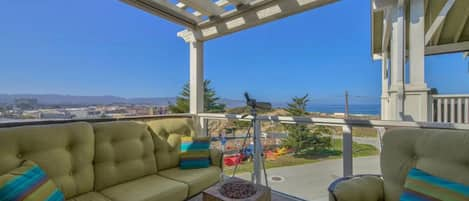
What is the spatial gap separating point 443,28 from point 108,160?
237 inches

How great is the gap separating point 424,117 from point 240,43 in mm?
4971

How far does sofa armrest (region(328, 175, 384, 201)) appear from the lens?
1447 millimetres

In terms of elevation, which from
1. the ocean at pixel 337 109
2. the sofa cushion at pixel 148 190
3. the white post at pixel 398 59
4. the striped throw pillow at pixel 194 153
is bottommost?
the sofa cushion at pixel 148 190

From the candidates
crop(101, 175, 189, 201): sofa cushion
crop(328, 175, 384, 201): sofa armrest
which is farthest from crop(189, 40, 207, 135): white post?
crop(328, 175, 384, 201): sofa armrest

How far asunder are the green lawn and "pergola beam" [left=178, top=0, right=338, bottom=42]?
1.67m

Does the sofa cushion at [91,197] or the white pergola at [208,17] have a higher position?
the white pergola at [208,17]

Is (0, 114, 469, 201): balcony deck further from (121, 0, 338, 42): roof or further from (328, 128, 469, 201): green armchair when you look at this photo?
(121, 0, 338, 42): roof

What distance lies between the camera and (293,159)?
2.98 meters

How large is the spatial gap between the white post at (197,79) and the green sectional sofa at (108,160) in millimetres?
1127

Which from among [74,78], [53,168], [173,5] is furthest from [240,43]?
[53,168]

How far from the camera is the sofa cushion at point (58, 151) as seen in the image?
1.61 m

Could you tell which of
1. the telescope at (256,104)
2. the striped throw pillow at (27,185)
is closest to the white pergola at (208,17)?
the telescope at (256,104)

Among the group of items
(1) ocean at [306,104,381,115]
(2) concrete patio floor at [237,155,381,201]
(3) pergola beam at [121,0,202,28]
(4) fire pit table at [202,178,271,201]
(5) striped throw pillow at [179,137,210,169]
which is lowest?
(2) concrete patio floor at [237,155,381,201]

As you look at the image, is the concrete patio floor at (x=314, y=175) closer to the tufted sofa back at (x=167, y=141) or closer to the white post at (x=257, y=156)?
the white post at (x=257, y=156)
